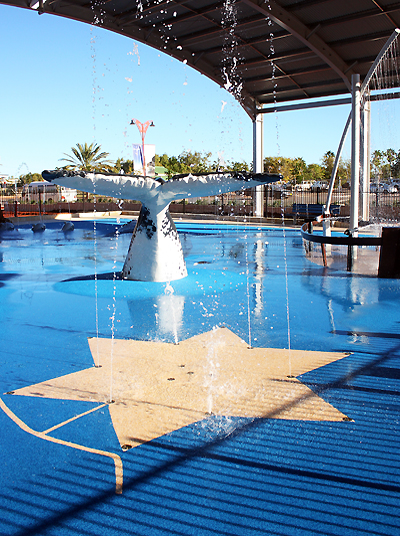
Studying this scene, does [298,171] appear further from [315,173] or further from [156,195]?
[156,195]

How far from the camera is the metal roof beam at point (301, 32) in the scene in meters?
17.0

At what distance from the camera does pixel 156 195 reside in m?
9.35

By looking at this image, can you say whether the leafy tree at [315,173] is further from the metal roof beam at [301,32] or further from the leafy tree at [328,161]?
the metal roof beam at [301,32]

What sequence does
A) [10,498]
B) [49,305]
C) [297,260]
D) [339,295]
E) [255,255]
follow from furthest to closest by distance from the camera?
[255,255] → [297,260] → [339,295] → [49,305] → [10,498]

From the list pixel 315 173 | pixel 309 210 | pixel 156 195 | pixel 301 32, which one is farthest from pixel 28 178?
pixel 156 195

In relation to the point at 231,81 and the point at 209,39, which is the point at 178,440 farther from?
the point at 231,81

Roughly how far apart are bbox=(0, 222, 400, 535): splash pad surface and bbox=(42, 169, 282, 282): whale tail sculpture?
1659mm

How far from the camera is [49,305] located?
794 cm

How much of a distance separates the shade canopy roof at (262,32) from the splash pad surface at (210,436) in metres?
13.9

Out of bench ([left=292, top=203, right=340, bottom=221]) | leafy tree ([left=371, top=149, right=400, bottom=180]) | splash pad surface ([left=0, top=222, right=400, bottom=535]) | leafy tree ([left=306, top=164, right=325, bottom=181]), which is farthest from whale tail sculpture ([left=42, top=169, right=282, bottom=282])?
leafy tree ([left=306, top=164, right=325, bottom=181])

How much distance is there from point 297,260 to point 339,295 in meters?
4.79

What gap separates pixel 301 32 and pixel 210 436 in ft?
62.1

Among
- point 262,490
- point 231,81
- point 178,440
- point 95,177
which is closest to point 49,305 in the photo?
point 95,177

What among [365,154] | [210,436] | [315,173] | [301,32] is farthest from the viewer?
[315,173]
